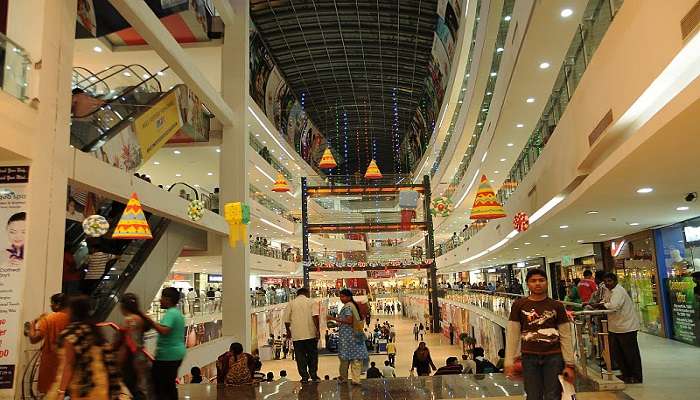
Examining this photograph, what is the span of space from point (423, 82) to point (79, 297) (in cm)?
3930

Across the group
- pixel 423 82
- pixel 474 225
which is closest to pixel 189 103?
pixel 474 225

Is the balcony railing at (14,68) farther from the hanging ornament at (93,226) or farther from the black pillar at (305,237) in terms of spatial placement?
the black pillar at (305,237)

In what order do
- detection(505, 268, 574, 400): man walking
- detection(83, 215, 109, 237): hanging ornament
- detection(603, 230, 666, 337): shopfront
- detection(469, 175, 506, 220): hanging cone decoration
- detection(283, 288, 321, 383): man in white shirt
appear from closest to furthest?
detection(505, 268, 574, 400): man walking → detection(283, 288, 321, 383): man in white shirt → detection(83, 215, 109, 237): hanging ornament → detection(469, 175, 506, 220): hanging cone decoration → detection(603, 230, 666, 337): shopfront

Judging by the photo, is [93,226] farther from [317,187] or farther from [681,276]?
[317,187]

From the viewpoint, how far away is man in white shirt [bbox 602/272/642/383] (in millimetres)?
7148

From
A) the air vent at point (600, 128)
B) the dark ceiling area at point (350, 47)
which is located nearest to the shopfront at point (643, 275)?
the air vent at point (600, 128)

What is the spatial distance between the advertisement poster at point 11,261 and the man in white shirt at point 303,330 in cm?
325

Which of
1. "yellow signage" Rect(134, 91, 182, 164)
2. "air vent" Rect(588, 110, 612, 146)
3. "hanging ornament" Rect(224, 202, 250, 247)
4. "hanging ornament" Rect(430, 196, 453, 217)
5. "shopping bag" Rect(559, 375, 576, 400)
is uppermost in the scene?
"yellow signage" Rect(134, 91, 182, 164)

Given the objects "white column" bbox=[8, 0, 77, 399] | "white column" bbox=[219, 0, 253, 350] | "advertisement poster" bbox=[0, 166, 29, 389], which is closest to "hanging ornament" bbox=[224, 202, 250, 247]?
"white column" bbox=[219, 0, 253, 350]

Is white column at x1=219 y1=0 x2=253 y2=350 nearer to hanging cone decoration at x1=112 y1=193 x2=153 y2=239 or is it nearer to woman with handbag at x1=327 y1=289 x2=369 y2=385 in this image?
hanging cone decoration at x1=112 y1=193 x2=153 y2=239

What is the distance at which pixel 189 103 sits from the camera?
49.7 ft

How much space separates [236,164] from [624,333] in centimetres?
1207

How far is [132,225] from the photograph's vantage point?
822 cm

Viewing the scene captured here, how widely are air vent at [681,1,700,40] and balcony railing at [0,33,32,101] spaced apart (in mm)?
6863
